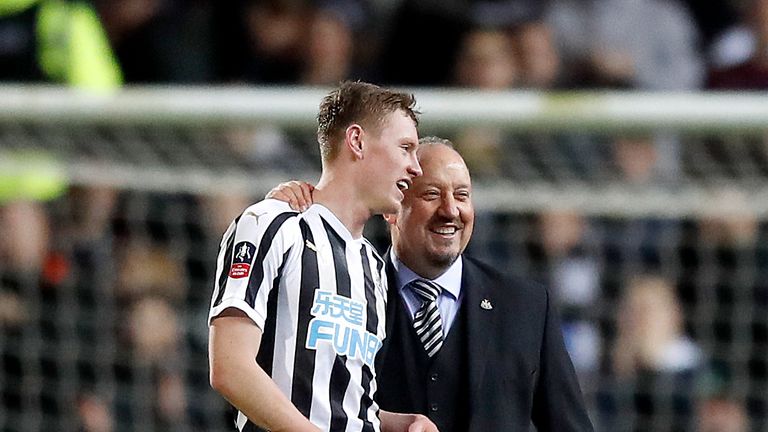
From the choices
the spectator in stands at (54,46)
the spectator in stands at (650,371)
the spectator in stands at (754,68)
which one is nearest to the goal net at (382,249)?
the spectator in stands at (650,371)

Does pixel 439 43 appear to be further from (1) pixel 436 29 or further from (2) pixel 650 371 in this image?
(2) pixel 650 371

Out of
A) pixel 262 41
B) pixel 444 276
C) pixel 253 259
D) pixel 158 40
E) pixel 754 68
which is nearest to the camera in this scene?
pixel 253 259

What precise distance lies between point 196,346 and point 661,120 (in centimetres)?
203

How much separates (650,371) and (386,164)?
3113mm

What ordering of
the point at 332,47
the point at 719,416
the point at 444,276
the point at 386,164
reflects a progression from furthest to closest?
the point at 332,47 → the point at 719,416 → the point at 444,276 → the point at 386,164

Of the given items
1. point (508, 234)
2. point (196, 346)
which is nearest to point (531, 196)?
point (508, 234)

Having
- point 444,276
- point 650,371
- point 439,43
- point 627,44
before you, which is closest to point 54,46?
point 439,43

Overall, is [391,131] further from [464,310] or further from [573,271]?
[573,271]

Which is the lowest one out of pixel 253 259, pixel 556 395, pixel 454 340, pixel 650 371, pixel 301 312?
pixel 650 371

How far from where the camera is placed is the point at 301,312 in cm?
324

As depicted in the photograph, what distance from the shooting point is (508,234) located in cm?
647

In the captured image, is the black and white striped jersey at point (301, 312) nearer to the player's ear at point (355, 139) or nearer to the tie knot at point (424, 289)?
the player's ear at point (355, 139)

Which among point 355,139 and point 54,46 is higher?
point 54,46

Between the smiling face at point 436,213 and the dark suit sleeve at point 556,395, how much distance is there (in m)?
0.30
